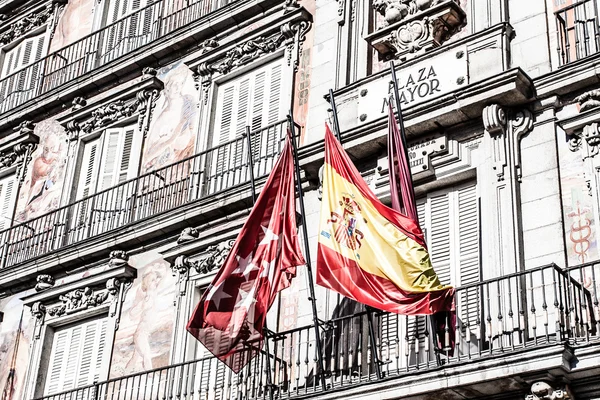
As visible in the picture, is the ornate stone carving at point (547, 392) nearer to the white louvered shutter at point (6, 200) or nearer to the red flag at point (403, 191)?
the red flag at point (403, 191)

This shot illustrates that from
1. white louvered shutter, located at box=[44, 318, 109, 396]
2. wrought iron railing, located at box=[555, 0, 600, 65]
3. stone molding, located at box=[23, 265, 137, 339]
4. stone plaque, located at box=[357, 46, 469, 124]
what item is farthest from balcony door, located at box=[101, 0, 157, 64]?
wrought iron railing, located at box=[555, 0, 600, 65]

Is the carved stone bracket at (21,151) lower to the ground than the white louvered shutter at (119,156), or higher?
higher

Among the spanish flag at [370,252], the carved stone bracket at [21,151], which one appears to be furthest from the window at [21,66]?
the spanish flag at [370,252]

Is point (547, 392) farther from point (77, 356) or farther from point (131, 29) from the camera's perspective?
point (131, 29)

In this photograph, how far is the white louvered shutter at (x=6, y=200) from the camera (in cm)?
2108

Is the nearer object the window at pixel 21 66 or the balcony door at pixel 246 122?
the balcony door at pixel 246 122

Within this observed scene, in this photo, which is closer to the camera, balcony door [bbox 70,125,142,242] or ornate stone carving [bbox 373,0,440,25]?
ornate stone carving [bbox 373,0,440,25]

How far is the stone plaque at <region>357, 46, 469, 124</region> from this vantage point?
1480 centimetres

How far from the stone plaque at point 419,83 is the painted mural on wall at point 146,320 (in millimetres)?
4214

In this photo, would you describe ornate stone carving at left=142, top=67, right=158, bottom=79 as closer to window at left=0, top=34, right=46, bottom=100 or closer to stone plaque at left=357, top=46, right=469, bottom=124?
window at left=0, top=34, right=46, bottom=100

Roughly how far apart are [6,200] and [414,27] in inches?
374

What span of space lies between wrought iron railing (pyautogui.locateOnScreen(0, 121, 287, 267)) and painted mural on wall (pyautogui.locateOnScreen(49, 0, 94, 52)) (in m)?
4.45

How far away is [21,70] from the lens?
75.5ft

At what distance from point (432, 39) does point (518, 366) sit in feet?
18.7
